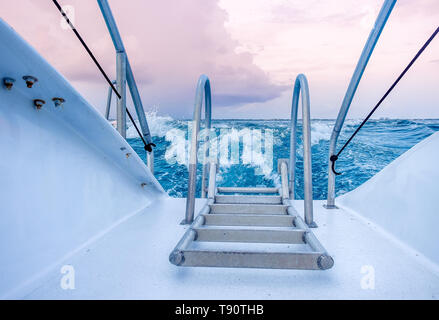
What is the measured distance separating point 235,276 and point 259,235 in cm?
28

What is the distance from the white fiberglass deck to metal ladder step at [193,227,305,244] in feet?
0.57

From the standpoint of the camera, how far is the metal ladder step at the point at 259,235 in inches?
46.7

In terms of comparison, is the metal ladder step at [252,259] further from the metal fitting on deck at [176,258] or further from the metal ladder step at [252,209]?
the metal ladder step at [252,209]

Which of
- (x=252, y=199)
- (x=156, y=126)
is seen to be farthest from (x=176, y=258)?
(x=156, y=126)

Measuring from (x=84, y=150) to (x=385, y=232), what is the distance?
1.66m

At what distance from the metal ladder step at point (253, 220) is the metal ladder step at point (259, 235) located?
22 cm

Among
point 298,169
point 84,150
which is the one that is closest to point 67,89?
point 84,150

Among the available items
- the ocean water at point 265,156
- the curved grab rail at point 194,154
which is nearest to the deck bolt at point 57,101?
the curved grab rail at point 194,154

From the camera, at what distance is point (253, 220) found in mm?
1425

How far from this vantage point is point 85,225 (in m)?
1.25

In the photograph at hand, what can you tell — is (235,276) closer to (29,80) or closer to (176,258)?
(176,258)

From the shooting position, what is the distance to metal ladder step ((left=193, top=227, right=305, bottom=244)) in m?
1.19

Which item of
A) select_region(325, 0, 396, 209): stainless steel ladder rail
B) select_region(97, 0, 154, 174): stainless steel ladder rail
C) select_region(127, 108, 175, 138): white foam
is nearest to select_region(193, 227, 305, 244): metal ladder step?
select_region(325, 0, 396, 209): stainless steel ladder rail
